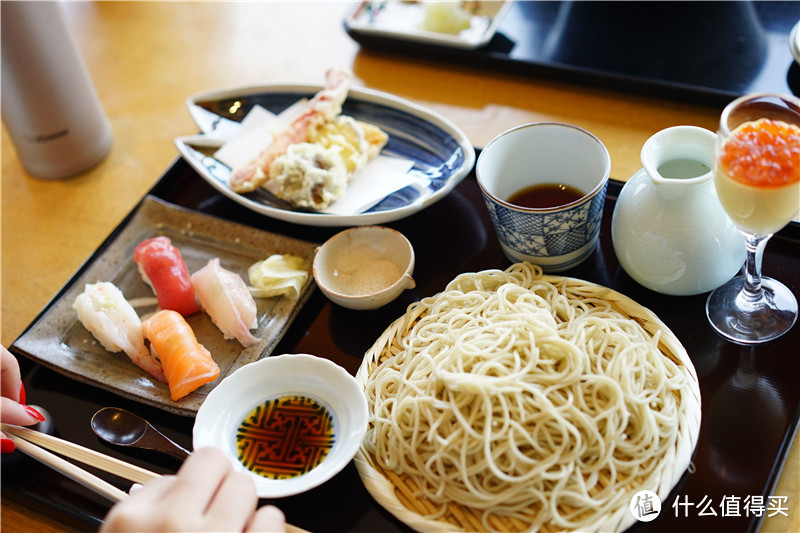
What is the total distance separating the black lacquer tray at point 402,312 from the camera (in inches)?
53.5

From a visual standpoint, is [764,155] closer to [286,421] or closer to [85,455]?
[286,421]

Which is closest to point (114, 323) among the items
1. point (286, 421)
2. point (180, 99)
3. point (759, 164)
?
point (286, 421)

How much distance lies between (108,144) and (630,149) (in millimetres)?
1918

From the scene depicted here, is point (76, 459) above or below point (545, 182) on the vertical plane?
below

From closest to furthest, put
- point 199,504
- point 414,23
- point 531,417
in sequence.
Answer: point 199,504
point 531,417
point 414,23

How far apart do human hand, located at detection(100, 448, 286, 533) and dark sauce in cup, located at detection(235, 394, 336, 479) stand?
0.60 ft

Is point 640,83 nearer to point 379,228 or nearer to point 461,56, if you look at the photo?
point 461,56

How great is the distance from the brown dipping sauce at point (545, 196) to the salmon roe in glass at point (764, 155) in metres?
0.53

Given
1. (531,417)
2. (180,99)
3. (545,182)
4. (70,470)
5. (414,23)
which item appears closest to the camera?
(531,417)

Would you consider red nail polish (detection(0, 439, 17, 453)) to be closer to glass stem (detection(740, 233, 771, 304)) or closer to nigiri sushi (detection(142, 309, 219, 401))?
nigiri sushi (detection(142, 309, 219, 401))

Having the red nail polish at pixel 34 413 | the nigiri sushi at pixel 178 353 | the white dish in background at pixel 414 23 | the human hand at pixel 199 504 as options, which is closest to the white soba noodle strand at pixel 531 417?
the human hand at pixel 199 504

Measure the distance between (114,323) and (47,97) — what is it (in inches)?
40.4

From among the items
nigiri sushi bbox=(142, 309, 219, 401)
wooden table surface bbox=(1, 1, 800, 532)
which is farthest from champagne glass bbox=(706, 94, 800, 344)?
nigiri sushi bbox=(142, 309, 219, 401)

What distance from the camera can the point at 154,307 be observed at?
1.93m
